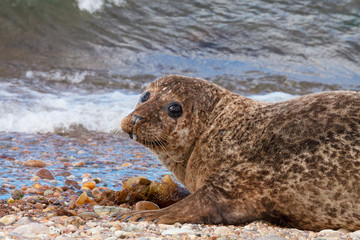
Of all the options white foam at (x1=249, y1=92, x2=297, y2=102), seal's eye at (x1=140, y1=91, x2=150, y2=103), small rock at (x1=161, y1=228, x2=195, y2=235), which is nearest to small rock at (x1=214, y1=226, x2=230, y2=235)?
small rock at (x1=161, y1=228, x2=195, y2=235)

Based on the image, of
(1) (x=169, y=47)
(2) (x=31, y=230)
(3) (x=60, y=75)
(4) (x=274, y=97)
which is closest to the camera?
(2) (x=31, y=230)

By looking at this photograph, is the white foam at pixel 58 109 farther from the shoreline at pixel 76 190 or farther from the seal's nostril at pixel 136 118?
the seal's nostril at pixel 136 118

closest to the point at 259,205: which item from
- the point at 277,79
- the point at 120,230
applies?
the point at 120,230

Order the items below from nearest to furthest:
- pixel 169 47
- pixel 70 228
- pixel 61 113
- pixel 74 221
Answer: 1. pixel 70 228
2. pixel 74 221
3. pixel 61 113
4. pixel 169 47

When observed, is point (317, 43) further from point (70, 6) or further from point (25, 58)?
point (25, 58)

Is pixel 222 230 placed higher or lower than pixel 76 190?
higher

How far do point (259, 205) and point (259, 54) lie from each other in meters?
13.1

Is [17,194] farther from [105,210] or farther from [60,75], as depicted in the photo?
[60,75]

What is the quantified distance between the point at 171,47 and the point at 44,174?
11.1 m

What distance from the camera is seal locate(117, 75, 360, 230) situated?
3.30m

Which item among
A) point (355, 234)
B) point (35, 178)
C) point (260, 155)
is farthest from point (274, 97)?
point (355, 234)

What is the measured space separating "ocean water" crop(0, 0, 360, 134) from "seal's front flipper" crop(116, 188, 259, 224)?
24.1 feet

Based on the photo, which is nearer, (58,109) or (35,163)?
(35,163)

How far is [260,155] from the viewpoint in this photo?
3.57 m
